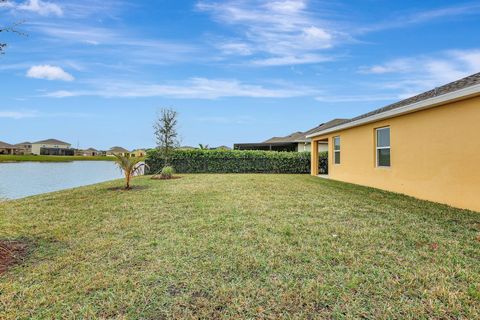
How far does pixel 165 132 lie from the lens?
18.2 m

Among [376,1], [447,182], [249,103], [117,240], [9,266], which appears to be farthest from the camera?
[249,103]

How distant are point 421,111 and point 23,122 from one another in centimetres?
3020

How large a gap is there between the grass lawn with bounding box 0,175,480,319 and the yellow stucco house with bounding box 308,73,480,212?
1240 millimetres

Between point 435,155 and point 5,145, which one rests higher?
point 5,145

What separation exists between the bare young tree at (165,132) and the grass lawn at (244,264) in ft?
38.7

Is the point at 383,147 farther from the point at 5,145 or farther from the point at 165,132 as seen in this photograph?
the point at 5,145

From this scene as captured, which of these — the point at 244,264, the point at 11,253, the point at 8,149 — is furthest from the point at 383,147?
the point at 8,149

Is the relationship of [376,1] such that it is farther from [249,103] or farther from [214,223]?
[249,103]

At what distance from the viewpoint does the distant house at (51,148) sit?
51594 mm

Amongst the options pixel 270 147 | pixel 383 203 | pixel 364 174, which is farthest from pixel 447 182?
pixel 270 147

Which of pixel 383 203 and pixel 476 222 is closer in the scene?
pixel 476 222

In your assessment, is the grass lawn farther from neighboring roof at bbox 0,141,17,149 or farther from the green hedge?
neighboring roof at bbox 0,141,17,149

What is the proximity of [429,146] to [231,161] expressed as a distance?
13164 millimetres

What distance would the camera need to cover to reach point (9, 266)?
11.2ft
